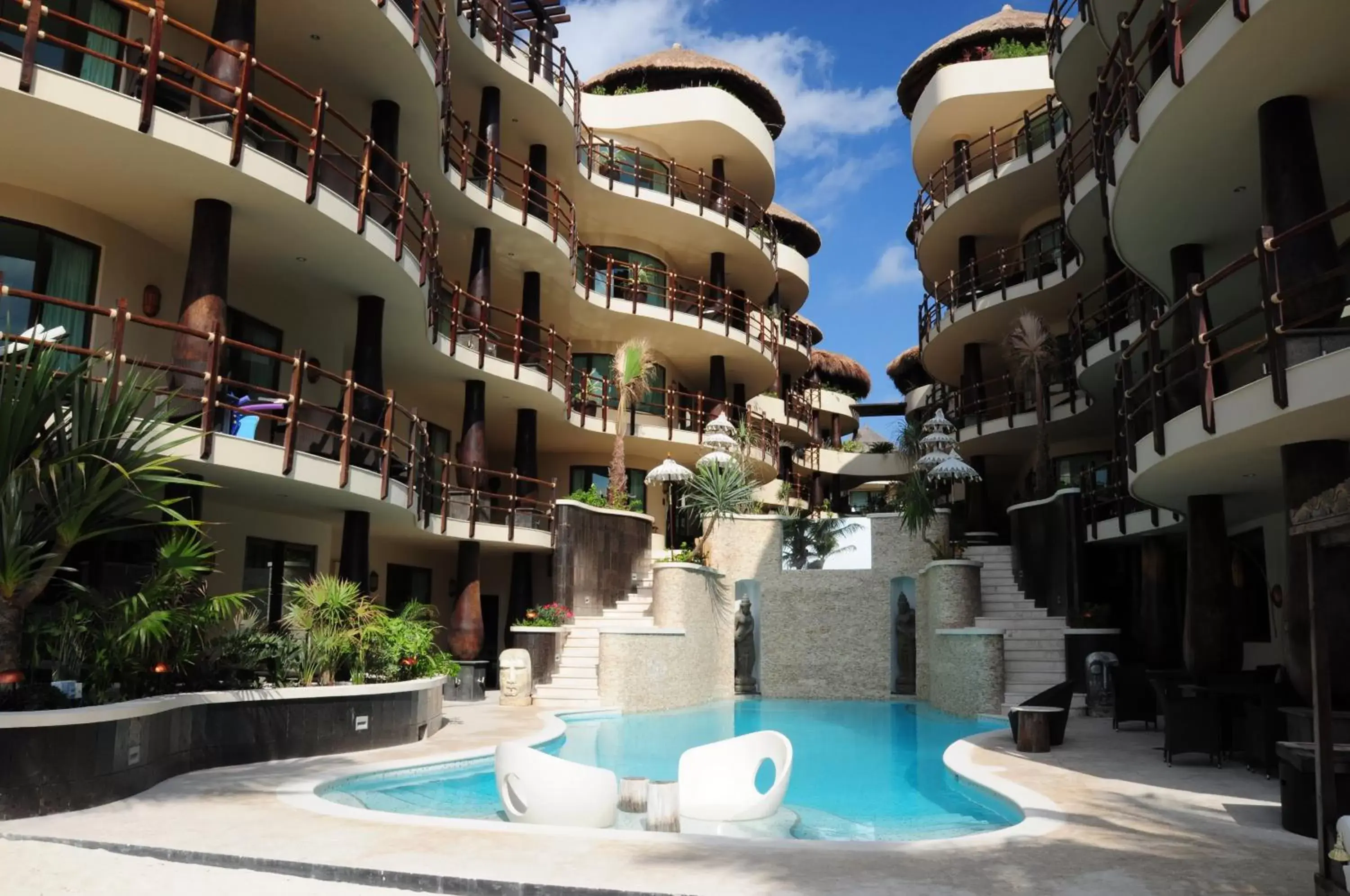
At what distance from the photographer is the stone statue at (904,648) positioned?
22703 millimetres

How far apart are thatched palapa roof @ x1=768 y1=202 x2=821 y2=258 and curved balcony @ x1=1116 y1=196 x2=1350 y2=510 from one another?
102 feet

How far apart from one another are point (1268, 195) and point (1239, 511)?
7.53 metres

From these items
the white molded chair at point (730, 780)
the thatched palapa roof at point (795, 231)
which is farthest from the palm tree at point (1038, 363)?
the thatched palapa roof at point (795, 231)

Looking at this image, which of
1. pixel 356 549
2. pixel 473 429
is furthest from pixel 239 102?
pixel 473 429

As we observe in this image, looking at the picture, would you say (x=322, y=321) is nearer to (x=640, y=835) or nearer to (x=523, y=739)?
(x=523, y=739)

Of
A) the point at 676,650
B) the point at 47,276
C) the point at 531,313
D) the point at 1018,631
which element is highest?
the point at 531,313

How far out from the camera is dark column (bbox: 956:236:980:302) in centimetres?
2956

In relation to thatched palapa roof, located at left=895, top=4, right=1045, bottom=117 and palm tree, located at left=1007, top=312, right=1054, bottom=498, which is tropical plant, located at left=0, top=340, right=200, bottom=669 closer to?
palm tree, located at left=1007, top=312, right=1054, bottom=498

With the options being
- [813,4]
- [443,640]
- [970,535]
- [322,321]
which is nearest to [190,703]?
[322,321]

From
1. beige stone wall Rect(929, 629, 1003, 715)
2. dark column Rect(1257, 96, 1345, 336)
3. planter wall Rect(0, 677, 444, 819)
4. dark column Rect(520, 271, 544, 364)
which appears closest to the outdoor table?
beige stone wall Rect(929, 629, 1003, 715)

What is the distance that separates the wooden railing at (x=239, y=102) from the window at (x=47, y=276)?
84.6 inches

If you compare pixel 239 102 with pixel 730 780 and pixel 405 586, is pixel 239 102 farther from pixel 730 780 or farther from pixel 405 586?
pixel 405 586

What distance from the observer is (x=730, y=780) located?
9.70 metres

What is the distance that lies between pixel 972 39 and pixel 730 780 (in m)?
30.3
